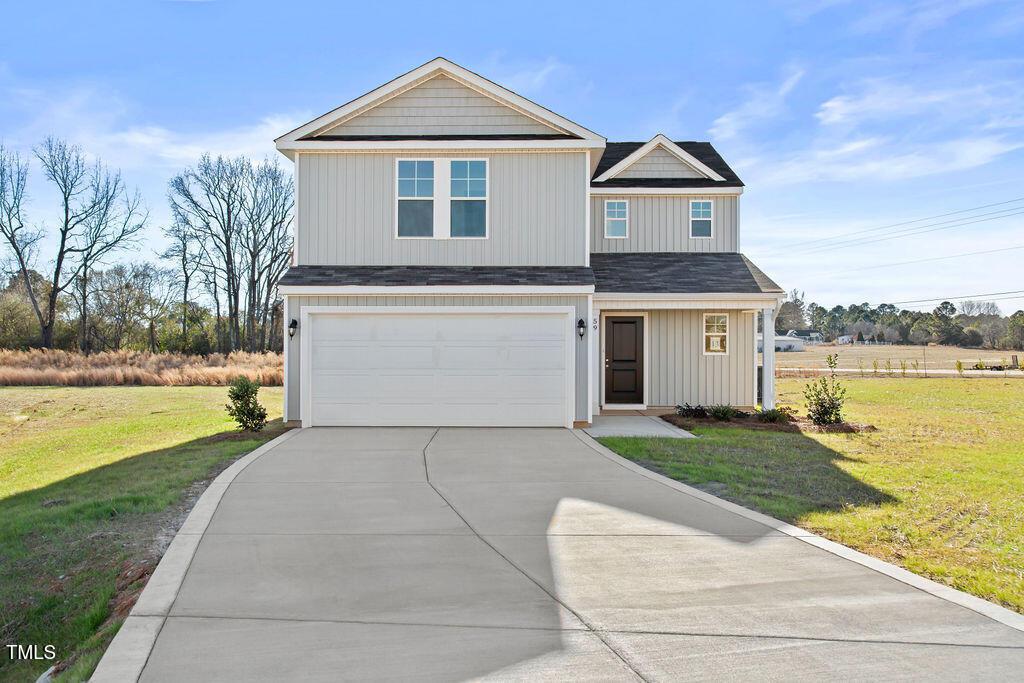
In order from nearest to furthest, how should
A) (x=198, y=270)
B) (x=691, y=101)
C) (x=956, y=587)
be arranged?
1. (x=956, y=587)
2. (x=691, y=101)
3. (x=198, y=270)

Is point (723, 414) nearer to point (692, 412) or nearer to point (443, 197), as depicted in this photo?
point (692, 412)

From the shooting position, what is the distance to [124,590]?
5359 mm

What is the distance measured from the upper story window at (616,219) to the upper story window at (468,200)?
4.81 metres

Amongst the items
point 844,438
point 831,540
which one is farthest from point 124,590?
point 844,438

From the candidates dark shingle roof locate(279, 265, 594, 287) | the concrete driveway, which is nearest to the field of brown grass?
dark shingle roof locate(279, 265, 594, 287)

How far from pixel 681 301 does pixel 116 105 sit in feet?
87.7

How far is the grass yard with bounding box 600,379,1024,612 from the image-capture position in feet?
19.7

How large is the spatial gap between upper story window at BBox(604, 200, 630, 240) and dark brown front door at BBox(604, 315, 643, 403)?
88.3 inches

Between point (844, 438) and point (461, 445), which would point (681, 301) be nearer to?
point (844, 438)

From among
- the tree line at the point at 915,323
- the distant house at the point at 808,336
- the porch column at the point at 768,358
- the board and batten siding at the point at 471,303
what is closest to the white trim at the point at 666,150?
the porch column at the point at 768,358

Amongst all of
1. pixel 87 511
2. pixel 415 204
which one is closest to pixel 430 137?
pixel 415 204

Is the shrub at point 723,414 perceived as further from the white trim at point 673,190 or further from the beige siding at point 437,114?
the beige siding at point 437,114

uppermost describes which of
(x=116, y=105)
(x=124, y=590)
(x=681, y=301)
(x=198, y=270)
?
(x=116, y=105)

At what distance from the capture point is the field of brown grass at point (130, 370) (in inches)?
1079
